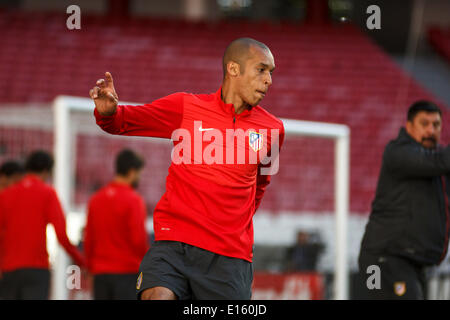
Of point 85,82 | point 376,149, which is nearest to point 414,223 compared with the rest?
point 376,149

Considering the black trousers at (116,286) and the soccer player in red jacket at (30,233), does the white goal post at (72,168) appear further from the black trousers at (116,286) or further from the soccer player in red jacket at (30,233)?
the black trousers at (116,286)

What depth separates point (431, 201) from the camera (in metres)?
4.25

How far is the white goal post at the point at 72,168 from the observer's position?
5.96 metres

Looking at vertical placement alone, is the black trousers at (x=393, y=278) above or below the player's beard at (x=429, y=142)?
below

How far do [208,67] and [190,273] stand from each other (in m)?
11.4

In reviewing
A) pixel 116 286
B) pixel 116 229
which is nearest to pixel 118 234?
pixel 116 229

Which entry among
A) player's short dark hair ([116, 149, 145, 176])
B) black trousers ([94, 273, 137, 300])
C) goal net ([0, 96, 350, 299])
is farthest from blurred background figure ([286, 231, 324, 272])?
player's short dark hair ([116, 149, 145, 176])

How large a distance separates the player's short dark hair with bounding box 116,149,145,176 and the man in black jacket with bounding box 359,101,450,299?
81.5 inches

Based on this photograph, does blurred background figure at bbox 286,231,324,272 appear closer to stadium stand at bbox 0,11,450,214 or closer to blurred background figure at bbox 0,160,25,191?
stadium stand at bbox 0,11,450,214

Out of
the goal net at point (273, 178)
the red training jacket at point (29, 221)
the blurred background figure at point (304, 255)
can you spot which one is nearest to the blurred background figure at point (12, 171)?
the goal net at point (273, 178)

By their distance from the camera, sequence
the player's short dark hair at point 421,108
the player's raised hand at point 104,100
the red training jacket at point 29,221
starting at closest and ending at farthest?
the player's raised hand at point 104,100, the player's short dark hair at point 421,108, the red training jacket at point 29,221

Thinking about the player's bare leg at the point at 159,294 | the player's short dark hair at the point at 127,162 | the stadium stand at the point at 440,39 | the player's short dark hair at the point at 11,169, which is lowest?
the player's short dark hair at the point at 11,169

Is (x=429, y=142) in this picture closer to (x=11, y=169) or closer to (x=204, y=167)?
(x=204, y=167)

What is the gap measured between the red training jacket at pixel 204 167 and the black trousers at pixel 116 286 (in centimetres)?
252
